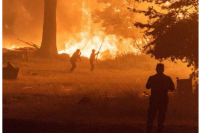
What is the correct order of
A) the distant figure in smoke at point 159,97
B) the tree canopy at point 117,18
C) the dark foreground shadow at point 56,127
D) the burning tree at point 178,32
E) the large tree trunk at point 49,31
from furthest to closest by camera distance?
the tree canopy at point 117,18, the large tree trunk at point 49,31, the burning tree at point 178,32, the dark foreground shadow at point 56,127, the distant figure in smoke at point 159,97

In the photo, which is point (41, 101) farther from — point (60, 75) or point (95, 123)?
point (60, 75)

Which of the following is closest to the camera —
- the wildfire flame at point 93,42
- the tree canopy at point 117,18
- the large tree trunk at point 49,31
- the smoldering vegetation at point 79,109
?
the smoldering vegetation at point 79,109

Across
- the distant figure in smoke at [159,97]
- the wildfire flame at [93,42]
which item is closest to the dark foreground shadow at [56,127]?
the distant figure in smoke at [159,97]

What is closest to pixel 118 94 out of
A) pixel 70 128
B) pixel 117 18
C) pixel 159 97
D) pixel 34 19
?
pixel 70 128

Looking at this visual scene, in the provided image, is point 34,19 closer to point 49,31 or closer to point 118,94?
point 49,31

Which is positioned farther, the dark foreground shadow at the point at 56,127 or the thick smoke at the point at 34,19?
the thick smoke at the point at 34,19

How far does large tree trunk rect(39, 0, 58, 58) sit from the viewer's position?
1238 inches

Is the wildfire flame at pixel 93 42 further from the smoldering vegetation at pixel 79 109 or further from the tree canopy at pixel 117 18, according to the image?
the smoldering vegetation at pixel 79 109

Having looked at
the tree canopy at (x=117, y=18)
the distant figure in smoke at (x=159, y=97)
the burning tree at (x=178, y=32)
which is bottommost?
the distant figure in smoke at (x=159, y=97)

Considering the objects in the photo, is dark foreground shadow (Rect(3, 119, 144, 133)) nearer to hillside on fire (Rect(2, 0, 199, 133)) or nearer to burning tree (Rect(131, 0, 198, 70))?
hillside on fire (Rect(2, 0, 199, 133))

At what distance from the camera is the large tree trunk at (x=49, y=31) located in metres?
31.4

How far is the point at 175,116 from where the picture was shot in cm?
1164

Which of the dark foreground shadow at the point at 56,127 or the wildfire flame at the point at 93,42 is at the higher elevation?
the wildfire flame at the point at 93,42

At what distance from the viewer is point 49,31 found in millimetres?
31734
